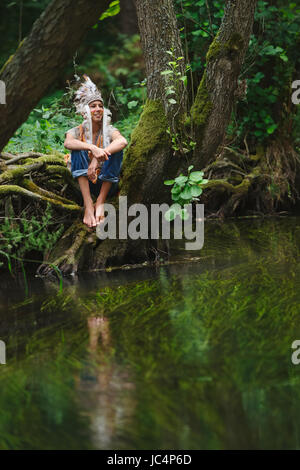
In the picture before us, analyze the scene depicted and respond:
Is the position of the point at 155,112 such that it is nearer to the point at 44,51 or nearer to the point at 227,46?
the point at 227,46

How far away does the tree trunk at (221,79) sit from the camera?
509cm

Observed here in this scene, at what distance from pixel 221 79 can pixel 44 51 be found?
2.44m

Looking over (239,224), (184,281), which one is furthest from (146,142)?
(239,224)

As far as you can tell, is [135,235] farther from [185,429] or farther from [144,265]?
[185,429]

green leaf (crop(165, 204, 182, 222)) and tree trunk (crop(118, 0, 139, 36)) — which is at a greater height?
tree trunk (crop(118, 0, 139, 36))

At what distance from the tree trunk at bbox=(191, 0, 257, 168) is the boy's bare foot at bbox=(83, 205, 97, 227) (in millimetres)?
1008

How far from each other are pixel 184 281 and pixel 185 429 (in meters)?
2.57

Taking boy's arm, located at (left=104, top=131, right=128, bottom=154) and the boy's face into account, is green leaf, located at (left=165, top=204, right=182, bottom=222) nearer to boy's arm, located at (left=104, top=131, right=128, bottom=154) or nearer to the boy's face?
boy's arm, located at (left=104, top=131, right=128, bottom=154)

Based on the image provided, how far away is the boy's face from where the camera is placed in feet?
17.8

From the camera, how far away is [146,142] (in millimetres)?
5352

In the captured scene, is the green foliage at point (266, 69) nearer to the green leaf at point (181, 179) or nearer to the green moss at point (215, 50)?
the green moss at point (215, 50)

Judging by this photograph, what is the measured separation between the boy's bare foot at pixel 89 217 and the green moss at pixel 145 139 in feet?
1.12

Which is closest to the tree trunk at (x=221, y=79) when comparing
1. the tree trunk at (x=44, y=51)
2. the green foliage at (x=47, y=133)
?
the green foliage at (x=47, y=133)

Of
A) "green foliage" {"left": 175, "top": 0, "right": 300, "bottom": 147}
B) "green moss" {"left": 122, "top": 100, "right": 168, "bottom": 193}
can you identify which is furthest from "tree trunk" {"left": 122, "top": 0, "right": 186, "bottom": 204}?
"green foliage" {"left": 175, "top": 0, "right": 300, "bottom": 147}
